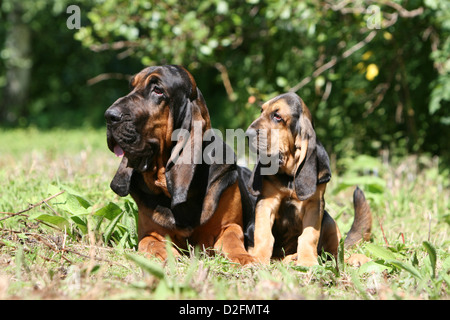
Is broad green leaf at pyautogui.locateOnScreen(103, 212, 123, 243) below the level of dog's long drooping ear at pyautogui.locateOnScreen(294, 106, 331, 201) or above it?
below

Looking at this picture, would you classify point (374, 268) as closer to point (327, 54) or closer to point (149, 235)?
point (149, 235)

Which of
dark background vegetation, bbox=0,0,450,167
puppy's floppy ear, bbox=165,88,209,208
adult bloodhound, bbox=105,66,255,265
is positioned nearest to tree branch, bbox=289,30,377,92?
dark background vegetation, bbox=0,0,450,167

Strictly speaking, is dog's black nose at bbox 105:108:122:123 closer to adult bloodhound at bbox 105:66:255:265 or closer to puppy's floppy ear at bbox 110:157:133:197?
adult bloodhound at bbox 105:66:255:265

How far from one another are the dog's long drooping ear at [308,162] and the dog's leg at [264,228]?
0.24 metres

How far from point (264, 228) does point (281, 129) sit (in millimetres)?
667

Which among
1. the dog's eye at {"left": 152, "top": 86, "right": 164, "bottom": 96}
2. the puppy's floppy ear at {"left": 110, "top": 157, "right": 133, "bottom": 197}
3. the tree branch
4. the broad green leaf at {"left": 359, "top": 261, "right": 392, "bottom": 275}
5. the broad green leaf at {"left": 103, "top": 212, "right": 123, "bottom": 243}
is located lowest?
the broad green leaf at {"left": 359, "top": 261, "right": 392, "bottom": 275}

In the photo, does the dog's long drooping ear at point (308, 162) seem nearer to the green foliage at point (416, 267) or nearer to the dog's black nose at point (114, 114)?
the green foliage at point (416, 267)

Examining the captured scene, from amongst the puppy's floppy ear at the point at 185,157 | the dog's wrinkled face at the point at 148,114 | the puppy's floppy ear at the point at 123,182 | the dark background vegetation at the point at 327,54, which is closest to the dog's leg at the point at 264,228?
the puppy's floppy ear at the point at 185,157

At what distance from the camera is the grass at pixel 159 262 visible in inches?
113

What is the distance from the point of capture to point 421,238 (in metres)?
4.91

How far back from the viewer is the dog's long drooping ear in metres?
3.88

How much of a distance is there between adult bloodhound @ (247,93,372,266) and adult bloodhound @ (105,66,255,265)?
25cm

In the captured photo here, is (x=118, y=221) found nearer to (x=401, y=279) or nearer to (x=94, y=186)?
(x=94, y=186)

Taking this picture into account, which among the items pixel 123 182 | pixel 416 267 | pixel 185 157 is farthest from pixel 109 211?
pixel 416 267
